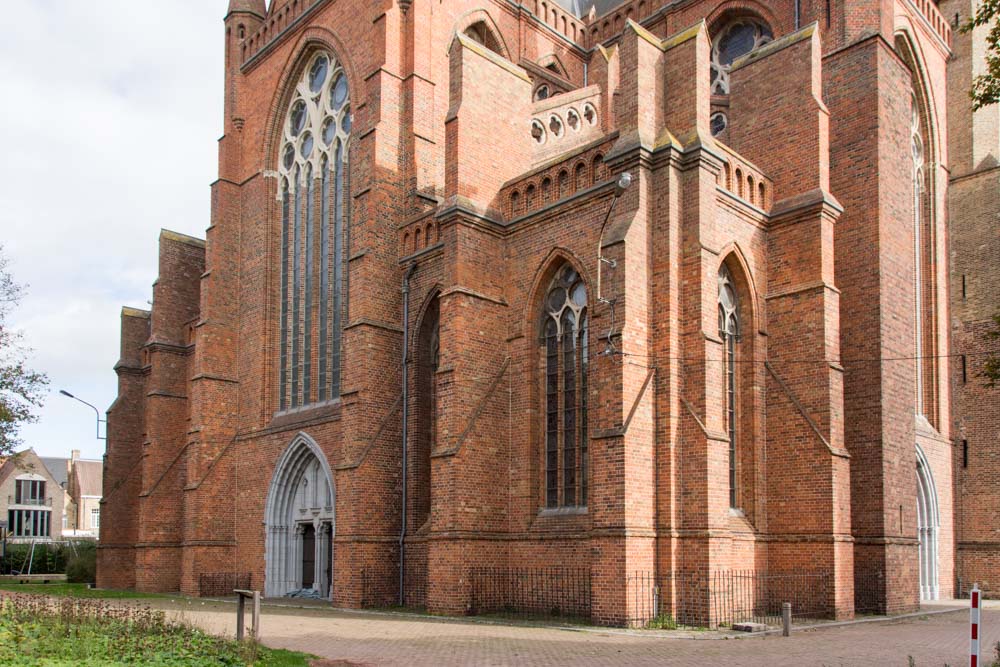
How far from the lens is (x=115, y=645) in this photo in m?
11.4

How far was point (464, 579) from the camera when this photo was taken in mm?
18594

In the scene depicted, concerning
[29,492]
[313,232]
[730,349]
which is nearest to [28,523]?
[29,492]

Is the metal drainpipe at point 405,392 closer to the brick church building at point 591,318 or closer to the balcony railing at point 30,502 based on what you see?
the brick church building at point 591,318

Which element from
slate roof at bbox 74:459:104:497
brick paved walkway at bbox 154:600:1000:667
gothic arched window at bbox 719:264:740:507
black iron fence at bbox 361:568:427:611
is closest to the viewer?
brick paved walkway at bbox 154:600:1000:667

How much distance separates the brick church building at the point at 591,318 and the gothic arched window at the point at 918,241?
11 centimetres

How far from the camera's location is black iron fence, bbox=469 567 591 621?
17.6 m

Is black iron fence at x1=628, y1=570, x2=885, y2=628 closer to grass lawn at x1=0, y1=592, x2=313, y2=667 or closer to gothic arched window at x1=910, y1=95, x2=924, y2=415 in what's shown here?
grass lawn at x1=0, y1=592, x2=313, y2=667

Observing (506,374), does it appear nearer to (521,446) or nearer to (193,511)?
(521,446)

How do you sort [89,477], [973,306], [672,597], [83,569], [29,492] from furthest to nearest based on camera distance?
[89,477], [29,492], [83,569], [973,306], [672,597]

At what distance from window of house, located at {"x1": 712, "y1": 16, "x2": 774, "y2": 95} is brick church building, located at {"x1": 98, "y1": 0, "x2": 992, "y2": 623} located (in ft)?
0.28

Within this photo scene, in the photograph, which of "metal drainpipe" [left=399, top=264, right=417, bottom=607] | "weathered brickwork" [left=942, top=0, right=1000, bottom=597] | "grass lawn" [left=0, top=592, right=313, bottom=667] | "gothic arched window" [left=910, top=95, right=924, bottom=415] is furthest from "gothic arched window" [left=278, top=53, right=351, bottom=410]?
"weathered brickwork" [left=942, top=0, right=1000, bottom=597]

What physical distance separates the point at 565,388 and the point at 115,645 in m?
10.1

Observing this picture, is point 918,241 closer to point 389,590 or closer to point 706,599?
point 706,599

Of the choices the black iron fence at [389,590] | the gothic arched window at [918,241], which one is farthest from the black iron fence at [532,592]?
the gothic arched window at [918,241]
